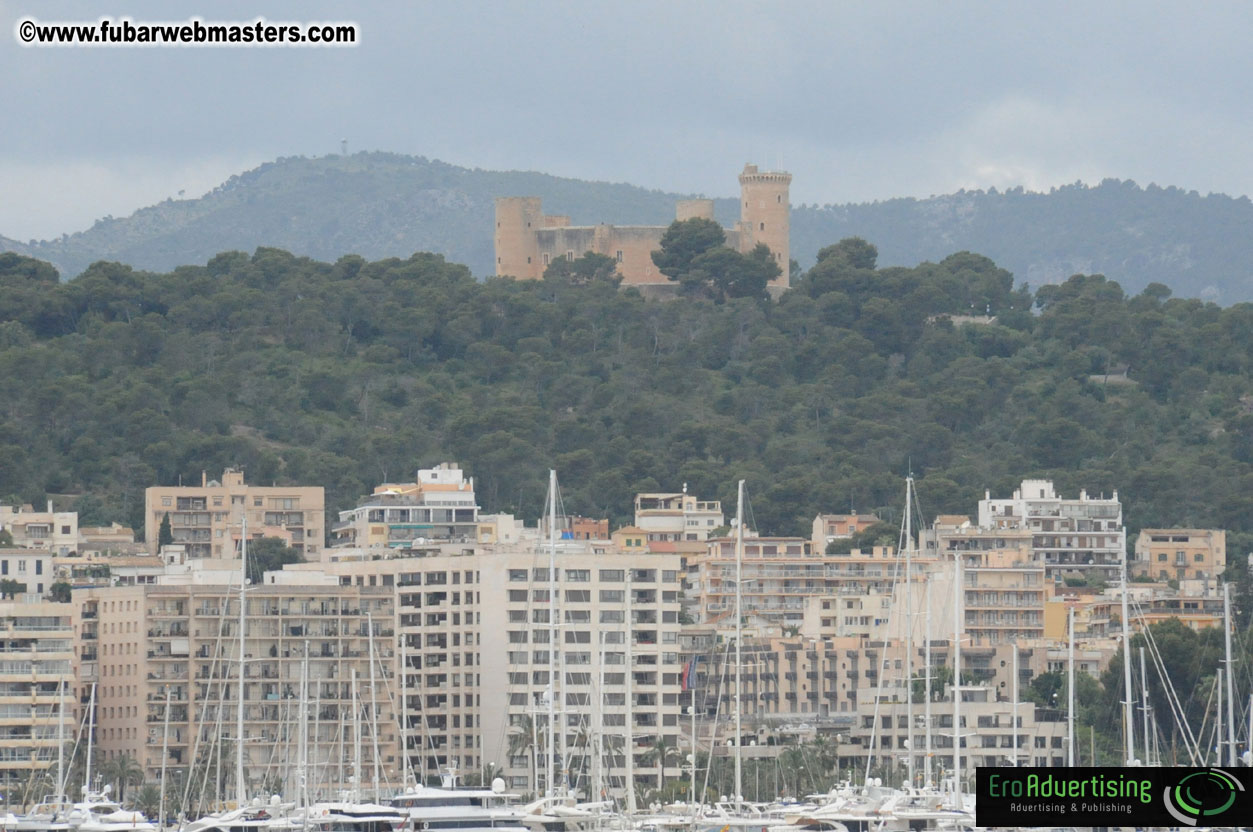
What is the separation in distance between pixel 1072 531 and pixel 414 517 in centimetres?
2500

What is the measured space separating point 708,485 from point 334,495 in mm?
14956

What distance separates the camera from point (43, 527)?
94438 millimetres

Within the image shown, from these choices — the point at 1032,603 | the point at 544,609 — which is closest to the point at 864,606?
the point at 1032,603

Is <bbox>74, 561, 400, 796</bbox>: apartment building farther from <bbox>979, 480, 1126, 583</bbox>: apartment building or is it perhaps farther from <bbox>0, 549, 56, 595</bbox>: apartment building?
<bbox>979, 480, 1126, 583</bbox>: apartment building

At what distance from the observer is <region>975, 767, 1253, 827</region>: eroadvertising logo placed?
22.1 meters

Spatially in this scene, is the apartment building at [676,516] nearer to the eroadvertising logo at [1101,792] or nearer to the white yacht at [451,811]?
the white yacht at [451,811]

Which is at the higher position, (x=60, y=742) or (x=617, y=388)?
(x=617, y=388)

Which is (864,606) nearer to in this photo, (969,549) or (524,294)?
(969,549)

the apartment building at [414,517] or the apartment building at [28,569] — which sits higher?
the apartment building at [414,517]

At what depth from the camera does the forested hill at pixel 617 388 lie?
10938 centimetres

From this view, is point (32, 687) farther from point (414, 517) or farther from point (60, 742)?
point (414, 517)

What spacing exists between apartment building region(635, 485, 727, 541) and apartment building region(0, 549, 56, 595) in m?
23.4

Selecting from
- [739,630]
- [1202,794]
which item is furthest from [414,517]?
[1202,794]

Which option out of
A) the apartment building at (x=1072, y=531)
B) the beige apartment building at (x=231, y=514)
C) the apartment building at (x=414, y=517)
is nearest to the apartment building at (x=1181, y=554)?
the apartment building at (x=1072, y=531)
